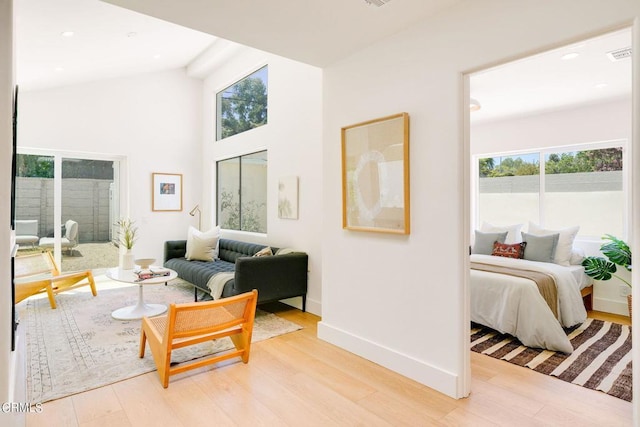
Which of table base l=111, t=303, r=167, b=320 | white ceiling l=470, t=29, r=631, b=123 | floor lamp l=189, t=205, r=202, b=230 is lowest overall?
table base l=111, t=303, r=167, b=320

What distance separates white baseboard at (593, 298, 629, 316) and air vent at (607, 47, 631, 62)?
2.92m

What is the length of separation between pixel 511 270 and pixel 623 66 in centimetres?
227

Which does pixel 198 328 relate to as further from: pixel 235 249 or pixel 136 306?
pixel 235 249

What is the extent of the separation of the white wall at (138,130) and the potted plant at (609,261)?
6.60m

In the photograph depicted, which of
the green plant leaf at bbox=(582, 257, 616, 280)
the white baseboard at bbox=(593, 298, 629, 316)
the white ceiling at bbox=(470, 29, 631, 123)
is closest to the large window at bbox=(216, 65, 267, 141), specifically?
the white ceiling at bbox=(470, 29, 631, 123)

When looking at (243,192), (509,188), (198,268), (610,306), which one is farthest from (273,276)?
(610,306)

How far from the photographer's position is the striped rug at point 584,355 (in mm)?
2615

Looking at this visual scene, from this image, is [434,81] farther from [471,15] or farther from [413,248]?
[413,248]

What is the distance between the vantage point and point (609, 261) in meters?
4.26

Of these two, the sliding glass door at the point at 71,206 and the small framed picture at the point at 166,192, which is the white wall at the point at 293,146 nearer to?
the small framed picture at the point at 166,192

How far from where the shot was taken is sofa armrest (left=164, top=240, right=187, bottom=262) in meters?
5.98

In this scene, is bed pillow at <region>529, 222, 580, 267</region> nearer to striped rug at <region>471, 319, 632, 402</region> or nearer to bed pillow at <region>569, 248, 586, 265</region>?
bed pillow at <region>569, 248, 586, 265</region>

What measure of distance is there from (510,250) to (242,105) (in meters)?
4.89

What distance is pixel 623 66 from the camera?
3420 mm
